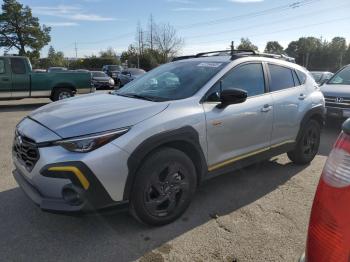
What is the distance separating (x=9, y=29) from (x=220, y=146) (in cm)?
Answer: 6459

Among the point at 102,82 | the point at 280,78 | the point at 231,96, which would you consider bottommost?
the point at 102,82

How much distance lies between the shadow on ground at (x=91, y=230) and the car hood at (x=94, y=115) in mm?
804

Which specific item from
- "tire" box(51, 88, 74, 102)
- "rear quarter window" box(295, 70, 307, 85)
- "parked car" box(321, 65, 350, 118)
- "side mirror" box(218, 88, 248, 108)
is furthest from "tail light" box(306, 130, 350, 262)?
"tire" box(51, 88, 74, 102)

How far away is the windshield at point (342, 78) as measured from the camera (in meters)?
A: 9.21

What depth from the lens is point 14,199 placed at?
419cm

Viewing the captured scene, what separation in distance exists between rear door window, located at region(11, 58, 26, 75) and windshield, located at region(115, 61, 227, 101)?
9618 millimetres

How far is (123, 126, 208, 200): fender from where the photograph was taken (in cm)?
315

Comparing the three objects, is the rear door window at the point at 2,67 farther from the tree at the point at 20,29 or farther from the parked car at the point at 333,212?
the tree at the point at 20,29

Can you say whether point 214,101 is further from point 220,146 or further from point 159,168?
point 159,168

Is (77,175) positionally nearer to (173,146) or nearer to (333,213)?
(173,146)

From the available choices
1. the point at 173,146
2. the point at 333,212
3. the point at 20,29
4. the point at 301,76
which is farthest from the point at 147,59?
the point at 333,212

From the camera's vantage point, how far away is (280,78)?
496 cm

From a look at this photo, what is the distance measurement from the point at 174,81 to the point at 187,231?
1.74 m

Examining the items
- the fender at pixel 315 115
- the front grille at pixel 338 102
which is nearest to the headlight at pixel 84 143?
the fender at pixel 315 115
